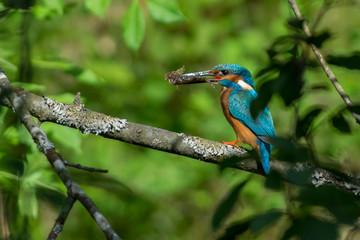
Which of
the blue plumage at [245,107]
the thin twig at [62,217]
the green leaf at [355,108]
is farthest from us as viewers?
the blue plumage at [245,107]

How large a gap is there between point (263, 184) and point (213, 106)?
4658 mm

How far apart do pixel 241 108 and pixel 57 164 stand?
2131mm

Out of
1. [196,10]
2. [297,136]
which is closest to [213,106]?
[196,10]

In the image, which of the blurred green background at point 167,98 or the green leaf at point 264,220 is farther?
the blurred green background at point 167,98

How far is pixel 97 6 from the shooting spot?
2.83 m

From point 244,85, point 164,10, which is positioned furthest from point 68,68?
point 244,85

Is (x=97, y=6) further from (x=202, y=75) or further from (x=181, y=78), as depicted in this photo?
(x=202, y=75)

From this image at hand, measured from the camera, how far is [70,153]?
196 inches

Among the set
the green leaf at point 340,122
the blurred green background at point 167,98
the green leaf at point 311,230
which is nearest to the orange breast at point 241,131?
the blurred green background at point 167,98

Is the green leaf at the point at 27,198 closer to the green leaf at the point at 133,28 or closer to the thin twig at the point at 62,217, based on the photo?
the thin twig at the point at 62,217

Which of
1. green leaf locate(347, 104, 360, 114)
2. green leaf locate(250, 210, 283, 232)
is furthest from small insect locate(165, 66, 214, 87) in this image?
green leaf locate(250, 210, 283, 232)

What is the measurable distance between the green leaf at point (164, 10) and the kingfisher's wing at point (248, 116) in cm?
81

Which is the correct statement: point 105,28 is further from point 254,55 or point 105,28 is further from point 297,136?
point 297,136

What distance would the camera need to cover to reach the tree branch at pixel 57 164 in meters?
1.19
